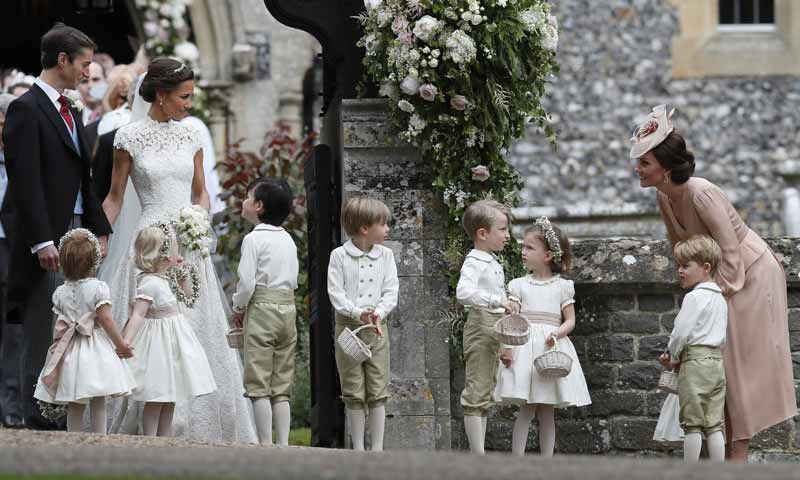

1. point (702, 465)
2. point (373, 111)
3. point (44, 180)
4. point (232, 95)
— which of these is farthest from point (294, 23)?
point (232, 95)

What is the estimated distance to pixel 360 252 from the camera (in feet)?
26.8

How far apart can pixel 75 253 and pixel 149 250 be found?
42 centimetres

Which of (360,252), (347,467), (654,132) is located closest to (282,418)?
(360,252)

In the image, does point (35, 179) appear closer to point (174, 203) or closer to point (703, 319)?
point (174, 203)

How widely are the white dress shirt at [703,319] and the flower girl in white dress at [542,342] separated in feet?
2.35

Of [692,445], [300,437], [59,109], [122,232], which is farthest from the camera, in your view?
[300,437]

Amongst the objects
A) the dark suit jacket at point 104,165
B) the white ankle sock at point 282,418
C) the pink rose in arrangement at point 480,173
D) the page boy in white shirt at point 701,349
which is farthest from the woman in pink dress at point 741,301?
the dark suit jacket at point 104,165

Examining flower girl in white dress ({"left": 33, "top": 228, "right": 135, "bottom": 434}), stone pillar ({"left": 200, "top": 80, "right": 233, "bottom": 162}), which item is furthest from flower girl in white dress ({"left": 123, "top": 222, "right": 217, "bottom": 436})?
stone pillar ({"left": 200, "top": 80, "right": 233, "bottom": 162})

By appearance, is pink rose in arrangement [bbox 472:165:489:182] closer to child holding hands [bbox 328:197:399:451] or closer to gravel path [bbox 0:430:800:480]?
child holding hands [bbox 328:197:399:451]

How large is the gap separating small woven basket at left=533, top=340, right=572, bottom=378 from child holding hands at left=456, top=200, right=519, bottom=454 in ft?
0.83

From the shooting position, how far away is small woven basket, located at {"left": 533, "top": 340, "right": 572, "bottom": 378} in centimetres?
812

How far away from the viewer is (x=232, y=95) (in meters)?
16.9

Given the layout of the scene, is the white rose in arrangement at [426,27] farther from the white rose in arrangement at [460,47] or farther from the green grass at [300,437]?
the green grass at [300,437]

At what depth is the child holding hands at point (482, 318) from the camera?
26.9 ft
